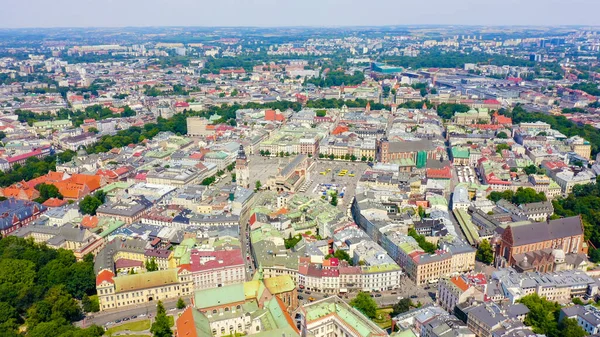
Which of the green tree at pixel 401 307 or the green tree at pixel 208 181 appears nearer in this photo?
the green tree at pixel 401 307

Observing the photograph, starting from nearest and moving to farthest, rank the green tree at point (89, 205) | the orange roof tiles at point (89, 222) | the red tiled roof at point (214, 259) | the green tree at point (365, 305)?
the green tree at point (365, 305), the red tiled roof at point (214, 259), the orange roof tiles at point (89, 222), the green tree at point (89, 205)

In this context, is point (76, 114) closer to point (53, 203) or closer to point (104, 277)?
point (53, 203)

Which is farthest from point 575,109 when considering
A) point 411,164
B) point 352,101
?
point 411,164

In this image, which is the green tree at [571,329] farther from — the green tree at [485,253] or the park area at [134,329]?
Answer: the park area at [134,329]

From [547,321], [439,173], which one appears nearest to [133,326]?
[547,321]

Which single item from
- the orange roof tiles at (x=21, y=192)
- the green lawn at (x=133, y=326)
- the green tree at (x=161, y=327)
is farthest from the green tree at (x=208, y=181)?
the green tree at (x=161, y=327)

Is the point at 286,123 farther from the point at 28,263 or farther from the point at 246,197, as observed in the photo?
the point at 28,263

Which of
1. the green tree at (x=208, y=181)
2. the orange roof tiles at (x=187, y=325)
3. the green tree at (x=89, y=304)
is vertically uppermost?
the orange roof tiles at (x=187, y=325)

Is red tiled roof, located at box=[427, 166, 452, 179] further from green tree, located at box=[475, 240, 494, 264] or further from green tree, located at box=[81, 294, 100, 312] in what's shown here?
green tree, located at box=[81, 294, 100, 312]
